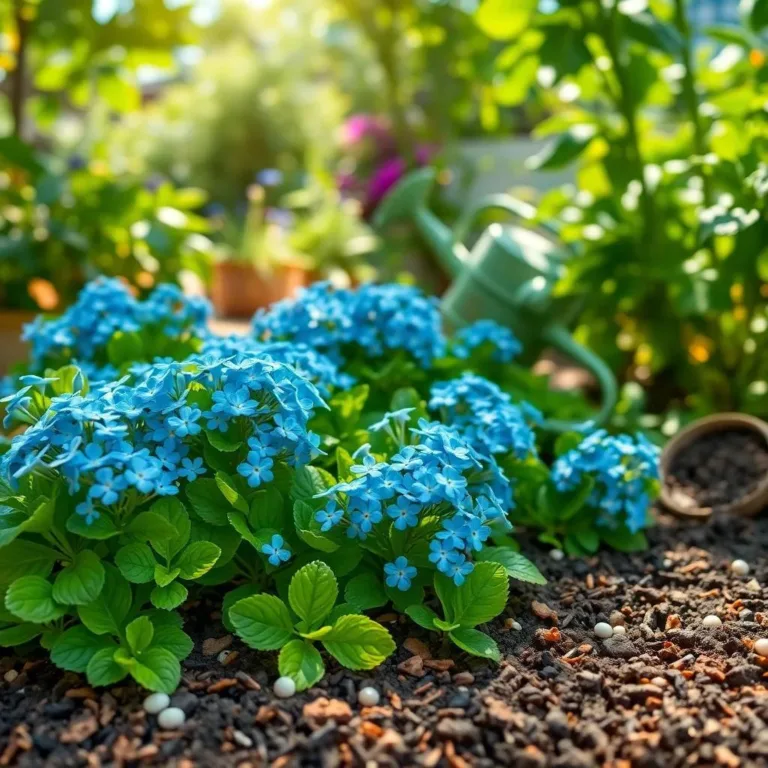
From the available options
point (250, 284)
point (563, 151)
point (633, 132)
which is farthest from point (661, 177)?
point (250, 284)

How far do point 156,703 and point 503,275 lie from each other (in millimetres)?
1451

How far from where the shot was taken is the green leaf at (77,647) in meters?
1.09

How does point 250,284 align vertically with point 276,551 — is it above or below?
below

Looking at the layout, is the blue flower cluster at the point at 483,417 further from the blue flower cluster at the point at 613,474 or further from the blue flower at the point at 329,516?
the blue flower at the point at 329,516

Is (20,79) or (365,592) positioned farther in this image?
(20,79)

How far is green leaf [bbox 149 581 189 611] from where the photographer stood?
112 centimetres

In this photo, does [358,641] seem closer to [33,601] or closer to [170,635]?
[170,635]

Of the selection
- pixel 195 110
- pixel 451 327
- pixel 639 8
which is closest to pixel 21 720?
pixel 451 327

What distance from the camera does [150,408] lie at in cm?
118

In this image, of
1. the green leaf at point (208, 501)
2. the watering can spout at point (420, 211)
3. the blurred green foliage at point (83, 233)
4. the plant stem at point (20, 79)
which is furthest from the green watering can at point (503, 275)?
the plant stem at point (20, 79)

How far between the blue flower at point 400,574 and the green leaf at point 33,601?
1.41 feet

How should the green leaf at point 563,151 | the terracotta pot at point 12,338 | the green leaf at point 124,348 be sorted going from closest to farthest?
the green leaf at point 124,348
the green leaf at point 563,151
the terracotta pot at point 12,338

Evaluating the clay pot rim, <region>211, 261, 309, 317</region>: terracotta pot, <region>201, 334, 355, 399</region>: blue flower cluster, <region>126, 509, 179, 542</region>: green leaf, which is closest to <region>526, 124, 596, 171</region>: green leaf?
the clay pot rim

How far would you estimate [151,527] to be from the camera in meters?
1.15
